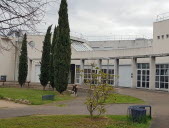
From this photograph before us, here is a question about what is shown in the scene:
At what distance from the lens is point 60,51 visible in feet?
95.6

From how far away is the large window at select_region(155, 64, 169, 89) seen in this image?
112 ft

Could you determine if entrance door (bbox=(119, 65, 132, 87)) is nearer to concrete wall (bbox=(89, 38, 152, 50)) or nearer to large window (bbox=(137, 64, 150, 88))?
large window (bbox=(137, 64, 150, 88))

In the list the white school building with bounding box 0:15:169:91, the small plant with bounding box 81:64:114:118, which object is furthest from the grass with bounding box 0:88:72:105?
the small plant with bounding box 81:64:114:118

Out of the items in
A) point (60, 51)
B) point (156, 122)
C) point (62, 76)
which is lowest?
point (156, 122)

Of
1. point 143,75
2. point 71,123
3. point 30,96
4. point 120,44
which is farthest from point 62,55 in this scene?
point 120,44

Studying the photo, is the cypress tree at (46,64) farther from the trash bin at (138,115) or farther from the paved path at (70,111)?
the trash bin at (138,115)

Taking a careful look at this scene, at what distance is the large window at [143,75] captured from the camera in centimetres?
3728

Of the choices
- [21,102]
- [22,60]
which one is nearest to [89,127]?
[21,102]

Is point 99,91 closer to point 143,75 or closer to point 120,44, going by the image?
point 143,75

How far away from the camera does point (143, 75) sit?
124 feet

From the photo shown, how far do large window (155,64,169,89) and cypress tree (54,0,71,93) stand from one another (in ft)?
39.7

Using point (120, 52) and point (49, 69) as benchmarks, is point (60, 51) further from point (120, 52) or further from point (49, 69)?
point (120, 52)

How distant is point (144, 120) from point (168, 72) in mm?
21876

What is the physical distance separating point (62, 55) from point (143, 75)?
43.7 feet
